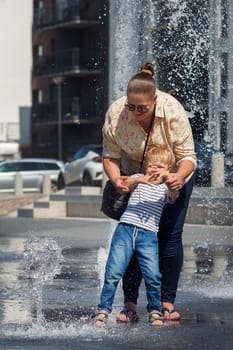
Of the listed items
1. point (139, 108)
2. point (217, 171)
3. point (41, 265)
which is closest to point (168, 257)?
point (139, 108)

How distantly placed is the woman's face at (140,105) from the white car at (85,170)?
27.5m

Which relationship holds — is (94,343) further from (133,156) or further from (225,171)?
(225,171)

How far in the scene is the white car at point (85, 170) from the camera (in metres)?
34.2

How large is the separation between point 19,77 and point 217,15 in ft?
176

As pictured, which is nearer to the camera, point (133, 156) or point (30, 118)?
point (133, 156)

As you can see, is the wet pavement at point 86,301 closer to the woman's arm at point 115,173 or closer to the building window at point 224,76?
the woman's arm at point 115,173

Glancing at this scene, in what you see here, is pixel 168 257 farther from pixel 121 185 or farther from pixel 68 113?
pixel 68 113

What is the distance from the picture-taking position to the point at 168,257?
6.51 m

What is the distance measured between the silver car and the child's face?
29.3 metres

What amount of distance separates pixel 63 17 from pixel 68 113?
546cm

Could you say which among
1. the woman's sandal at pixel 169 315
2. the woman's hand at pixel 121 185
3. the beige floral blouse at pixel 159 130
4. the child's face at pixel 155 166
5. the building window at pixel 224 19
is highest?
the building window at pixel 224 19

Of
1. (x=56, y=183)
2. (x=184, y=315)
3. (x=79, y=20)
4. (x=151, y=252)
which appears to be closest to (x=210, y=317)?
(x=184, y=315)

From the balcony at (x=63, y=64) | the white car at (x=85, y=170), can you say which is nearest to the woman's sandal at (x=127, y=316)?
the white car at (x=85, y=170)

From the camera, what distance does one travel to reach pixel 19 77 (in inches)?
2657
